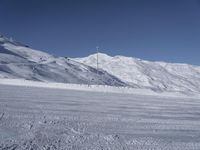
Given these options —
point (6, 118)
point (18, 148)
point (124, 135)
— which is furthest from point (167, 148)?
point (6, 118)

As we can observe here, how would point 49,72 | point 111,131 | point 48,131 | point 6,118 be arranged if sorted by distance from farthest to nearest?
point 49,72 < point 6,118 < point 111,131 < point 48,131

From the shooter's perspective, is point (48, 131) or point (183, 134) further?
point (183, 134)

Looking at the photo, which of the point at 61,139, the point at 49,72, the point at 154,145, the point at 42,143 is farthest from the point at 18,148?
the point at 49,72

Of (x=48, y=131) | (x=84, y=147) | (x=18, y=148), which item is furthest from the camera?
(x=48, y=131)

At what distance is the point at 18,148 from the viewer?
275 inches

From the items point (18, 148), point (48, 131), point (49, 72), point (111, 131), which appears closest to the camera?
point (18, 148)

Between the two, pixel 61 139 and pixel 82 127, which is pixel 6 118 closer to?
pixel 82 127

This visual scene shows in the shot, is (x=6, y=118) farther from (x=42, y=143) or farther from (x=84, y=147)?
(x=84, y=147)

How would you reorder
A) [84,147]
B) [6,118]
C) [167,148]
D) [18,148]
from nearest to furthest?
[18,148] < [84,147] < [167,148] < [6,118]

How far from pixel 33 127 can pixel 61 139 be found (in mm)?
1753

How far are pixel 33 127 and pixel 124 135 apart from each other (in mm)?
2893

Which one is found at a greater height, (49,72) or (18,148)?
(49,72)

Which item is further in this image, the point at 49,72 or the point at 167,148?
the point at 49,72

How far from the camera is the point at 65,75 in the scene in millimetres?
188000
